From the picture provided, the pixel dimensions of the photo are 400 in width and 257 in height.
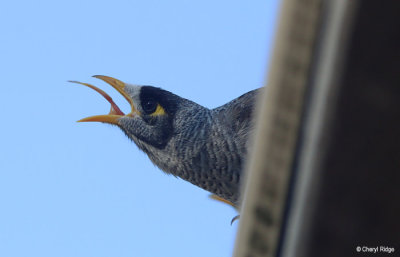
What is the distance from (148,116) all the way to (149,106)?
0.39 ft

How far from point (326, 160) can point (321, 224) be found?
0.49ft

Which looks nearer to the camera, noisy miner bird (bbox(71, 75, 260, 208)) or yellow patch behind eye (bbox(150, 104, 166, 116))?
noisy miner bird (bbox(71, 75, 260, 208))

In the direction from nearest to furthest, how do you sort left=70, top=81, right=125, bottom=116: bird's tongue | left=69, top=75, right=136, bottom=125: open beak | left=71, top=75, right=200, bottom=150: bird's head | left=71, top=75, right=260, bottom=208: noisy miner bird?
left=71, top=75, right=260, bottom=208: noisy miner bird → left=71, top=75, right=200, bottom=150: bird's head → left=69, top=75, right=136, bottom=125: open beak → left=70, top=81, right=125, bottom=116: bird's tongue

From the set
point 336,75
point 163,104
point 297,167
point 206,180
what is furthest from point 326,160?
point 163,104

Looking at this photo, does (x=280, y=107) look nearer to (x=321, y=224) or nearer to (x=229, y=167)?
(x=321, y=224)

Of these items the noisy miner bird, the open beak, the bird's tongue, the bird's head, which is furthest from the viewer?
the bird's tongue

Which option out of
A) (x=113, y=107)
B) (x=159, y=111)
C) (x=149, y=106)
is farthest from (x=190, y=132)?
(x=113, y=107)

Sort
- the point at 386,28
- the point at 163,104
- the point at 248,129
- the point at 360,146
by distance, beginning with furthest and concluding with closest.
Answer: the point at 163,104 < the point at 248,129 < the point at 360,146 < the point at 386,28

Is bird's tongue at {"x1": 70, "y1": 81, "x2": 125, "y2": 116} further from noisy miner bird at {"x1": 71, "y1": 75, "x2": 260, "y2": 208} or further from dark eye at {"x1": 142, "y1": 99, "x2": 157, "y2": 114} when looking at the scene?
dark eye at {"x1": 142, "y1": 99, "x2": 157, "y2": 114}

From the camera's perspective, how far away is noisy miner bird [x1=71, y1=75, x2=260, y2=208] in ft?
21.0

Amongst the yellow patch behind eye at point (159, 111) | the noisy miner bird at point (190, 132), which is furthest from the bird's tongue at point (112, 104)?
the yellow patch behind eye at point (159, 111)

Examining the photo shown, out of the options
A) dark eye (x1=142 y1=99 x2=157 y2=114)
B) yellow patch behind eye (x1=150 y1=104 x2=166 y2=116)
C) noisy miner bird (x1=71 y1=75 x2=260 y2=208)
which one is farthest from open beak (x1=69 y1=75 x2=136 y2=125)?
yellow patch behind eye (x1=150 y1=104 x2=166 y2=116)

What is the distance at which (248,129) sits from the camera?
20.4ft

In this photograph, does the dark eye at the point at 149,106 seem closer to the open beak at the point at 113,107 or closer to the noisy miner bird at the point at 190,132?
the noisy miner bird at the point at 190,132
